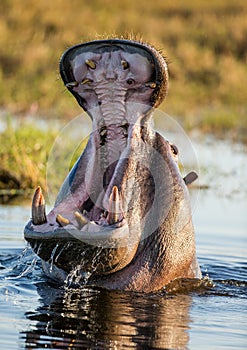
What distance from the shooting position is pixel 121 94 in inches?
204

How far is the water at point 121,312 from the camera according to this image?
15.6 ft

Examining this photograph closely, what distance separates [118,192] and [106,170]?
417 mm

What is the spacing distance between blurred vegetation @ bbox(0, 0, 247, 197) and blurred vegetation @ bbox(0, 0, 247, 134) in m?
0.02

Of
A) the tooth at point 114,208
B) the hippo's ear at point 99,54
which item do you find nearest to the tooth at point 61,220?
the tooth at point 114,208

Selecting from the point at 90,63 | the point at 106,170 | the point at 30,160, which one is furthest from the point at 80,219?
the point at 30,160

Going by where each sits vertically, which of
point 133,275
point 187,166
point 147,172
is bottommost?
point 133,275

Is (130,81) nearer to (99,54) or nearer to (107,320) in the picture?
(99,54)

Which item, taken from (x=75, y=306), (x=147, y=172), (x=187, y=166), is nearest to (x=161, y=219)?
(x=147, y=172)

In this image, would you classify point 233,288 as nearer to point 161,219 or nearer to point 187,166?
point 161,219

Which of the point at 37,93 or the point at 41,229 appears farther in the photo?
the point at 37,93

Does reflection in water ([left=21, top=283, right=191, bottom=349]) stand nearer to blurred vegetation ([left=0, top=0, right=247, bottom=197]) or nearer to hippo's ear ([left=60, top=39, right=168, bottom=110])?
hippo's ear ([left=60, top=39, right=168, bottom=110])

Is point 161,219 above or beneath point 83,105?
beneath

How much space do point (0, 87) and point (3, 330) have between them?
13.8 metres

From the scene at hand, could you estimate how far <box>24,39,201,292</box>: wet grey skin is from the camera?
16.3 ft
